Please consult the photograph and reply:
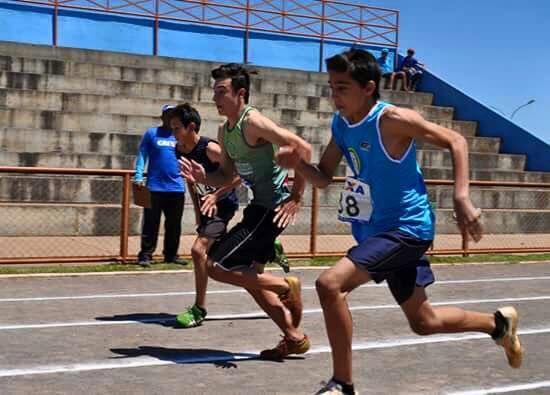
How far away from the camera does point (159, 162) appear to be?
11734 millimetres

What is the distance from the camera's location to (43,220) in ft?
47.2

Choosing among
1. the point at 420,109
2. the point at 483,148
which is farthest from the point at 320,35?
the point at 483,148

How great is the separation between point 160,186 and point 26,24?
1284 centimetres

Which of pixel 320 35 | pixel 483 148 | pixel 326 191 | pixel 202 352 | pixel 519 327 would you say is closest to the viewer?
pixel 202 352

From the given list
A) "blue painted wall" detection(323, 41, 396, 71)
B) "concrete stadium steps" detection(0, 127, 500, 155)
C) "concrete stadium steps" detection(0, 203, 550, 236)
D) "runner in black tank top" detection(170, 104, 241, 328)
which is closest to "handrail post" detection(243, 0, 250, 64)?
"blue painted wall" detection(323, 41, 396, 71)

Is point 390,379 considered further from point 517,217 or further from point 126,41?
point 126,41

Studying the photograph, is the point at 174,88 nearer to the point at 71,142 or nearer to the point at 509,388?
the point at 71,142

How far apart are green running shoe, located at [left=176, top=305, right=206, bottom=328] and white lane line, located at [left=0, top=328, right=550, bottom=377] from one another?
0.95 meters

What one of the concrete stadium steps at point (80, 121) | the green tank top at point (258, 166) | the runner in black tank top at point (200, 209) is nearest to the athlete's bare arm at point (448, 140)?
the green tank top at point (258, 166)

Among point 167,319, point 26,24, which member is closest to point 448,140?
point 167,319

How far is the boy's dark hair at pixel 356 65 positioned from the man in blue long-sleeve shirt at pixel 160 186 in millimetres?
6794

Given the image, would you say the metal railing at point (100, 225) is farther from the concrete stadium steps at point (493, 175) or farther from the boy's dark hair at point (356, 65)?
the boy's dark hair at point (356, 65)

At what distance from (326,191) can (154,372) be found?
11.3 metres

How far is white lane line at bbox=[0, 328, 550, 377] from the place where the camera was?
19.4 ft
